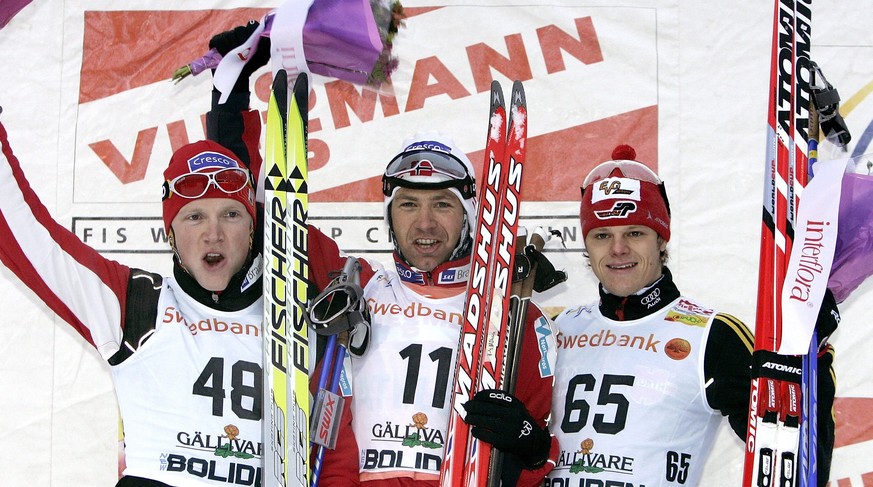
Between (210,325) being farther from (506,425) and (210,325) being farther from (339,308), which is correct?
(506,425)

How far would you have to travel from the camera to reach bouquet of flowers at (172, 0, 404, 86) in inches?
114

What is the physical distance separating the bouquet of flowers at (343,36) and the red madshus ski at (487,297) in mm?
436

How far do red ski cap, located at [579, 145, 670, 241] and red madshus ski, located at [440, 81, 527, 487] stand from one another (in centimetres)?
21

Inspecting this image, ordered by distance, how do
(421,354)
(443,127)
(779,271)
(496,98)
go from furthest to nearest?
(443,127)
(496,98)
(421,354)
(779,271)

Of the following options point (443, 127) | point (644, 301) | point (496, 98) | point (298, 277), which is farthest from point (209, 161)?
point (644, 301)

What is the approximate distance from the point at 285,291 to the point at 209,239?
0.24 meters

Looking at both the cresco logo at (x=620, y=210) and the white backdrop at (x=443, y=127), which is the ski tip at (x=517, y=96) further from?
the white backdrop at (x=443, y=127)

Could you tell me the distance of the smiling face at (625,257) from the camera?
9.07 ft

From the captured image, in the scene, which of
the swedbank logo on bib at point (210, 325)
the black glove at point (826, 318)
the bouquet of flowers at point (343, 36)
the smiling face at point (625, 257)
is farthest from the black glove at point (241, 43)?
the black glove at point (826, 318)

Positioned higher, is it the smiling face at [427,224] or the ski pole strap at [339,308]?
the smiling face at [427,224]

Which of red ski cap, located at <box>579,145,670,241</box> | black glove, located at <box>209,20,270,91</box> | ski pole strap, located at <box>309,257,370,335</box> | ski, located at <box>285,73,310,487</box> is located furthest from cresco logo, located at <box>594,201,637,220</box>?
black glove, located at <box>209,20,270,91</box>

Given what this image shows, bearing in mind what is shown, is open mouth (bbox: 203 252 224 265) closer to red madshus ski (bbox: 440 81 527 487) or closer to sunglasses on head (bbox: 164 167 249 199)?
sunglasses on head (bbox: 164 167 249 199)

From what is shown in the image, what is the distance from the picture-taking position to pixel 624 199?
2.76m

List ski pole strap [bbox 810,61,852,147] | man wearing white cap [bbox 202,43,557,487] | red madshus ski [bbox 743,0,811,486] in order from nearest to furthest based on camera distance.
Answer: red madshus ski [bbox 743,0,811,486]
ski pole strap [bbox 810,61,852,147]
man wearing white cap [bbox 202,43,557,487]
